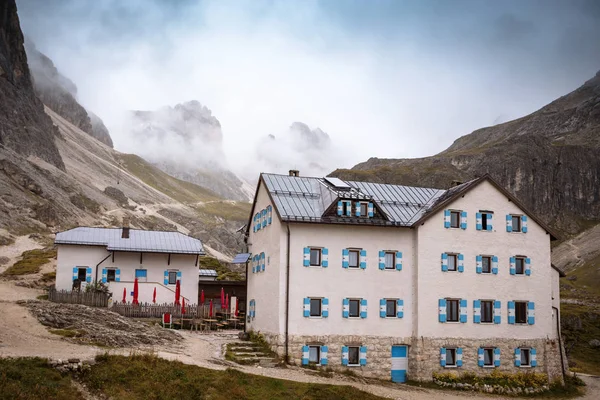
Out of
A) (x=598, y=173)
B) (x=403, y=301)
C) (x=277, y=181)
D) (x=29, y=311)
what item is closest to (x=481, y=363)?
(x=403, y=301)

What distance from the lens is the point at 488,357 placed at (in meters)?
35.9

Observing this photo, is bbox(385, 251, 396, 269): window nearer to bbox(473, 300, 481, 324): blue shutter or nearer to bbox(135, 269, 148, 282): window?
bbox(473, 300, 481, 324): blue shutter

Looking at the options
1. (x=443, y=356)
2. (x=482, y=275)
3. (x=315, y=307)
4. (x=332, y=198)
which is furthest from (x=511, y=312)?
(x=332, y=198)

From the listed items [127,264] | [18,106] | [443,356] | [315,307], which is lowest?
[443,356]

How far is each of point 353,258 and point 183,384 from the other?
1374 centimetres

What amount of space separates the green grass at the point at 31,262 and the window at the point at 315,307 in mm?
38605

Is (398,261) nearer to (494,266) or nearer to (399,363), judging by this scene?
(399,363)

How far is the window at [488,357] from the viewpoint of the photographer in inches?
1403

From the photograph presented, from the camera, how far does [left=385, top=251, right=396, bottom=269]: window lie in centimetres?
3522

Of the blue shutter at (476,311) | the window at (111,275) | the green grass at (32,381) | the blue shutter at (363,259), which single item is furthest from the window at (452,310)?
the window at (111,275)

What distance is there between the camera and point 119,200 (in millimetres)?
155500

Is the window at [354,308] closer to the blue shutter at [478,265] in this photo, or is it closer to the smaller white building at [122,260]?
the blue shutter at [478,265]

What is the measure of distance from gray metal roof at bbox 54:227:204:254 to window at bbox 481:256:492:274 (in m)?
24.1

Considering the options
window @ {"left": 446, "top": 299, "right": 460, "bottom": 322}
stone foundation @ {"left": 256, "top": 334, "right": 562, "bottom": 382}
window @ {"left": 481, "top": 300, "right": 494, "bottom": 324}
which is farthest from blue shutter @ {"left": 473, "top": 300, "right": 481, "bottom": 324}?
stone foundation @ {"left": 256, "top": 334, "right": 562, "bottom": 382}
